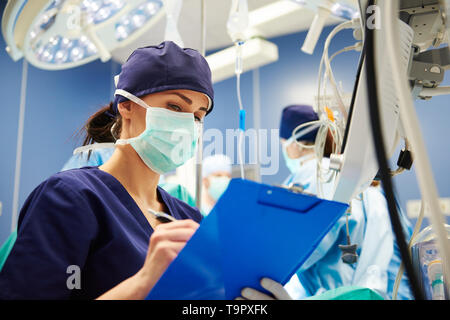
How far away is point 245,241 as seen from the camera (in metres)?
0.50

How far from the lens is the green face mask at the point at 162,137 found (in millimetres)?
963

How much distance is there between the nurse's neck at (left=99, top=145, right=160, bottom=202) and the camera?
0.95m

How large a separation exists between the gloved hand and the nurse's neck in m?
0.50

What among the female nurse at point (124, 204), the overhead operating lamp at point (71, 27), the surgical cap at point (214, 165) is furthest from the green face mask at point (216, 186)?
the female nurse at point (124, 204)

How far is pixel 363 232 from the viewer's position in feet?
5.23

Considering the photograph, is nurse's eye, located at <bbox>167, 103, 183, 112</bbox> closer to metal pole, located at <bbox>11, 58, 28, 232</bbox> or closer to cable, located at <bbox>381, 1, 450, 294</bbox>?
cable, located at <bbox>381, 1, 450, 294</bbox>

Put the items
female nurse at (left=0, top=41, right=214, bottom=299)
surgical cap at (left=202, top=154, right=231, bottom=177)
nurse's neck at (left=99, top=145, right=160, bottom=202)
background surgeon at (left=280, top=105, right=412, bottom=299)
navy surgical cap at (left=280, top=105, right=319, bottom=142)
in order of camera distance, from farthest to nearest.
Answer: surgical cap at (left=202, top=154, right=231, bottom=177) < navy surgical cap at (left=280, top=105, right=319, bottom=142) < background surgeon at (left=280, top=105, right=412, bottom=299) < nurse's neck at (left=99, top=145, right=160, bottom=202) < female nurse at (left=0, top=41, right=214, bottom=299)

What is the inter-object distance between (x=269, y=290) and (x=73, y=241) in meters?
0.38

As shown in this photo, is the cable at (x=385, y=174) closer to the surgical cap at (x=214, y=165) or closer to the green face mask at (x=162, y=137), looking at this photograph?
the green face mask at (x=162, y=137)

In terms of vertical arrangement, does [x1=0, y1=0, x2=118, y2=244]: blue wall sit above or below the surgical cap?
above

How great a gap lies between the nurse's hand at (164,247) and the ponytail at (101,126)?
62cm

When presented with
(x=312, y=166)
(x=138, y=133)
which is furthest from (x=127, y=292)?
(x=312, y=166)

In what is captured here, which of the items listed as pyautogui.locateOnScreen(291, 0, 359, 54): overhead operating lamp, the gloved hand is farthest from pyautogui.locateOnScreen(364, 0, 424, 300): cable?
pyautogui.locateOnScreen(291, 0, 359, 54): overhead operating lamp

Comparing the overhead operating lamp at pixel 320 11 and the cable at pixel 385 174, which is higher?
the overhead operating lamp at pixel 320 11
